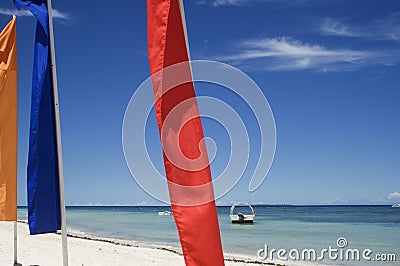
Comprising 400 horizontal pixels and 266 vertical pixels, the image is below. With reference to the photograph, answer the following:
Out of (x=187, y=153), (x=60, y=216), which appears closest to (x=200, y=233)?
(x=187, y=153)

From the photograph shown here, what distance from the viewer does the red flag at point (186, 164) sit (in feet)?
10.5

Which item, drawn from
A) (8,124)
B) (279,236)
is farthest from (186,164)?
(279,236)

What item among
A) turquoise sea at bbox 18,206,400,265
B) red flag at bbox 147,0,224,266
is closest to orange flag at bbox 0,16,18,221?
red flag at bbox 147,0,224,266

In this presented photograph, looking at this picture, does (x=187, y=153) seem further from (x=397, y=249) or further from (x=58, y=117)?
(x=397, y=249)

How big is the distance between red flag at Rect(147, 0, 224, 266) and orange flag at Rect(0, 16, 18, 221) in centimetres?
664

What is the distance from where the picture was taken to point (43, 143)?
6.58 meters

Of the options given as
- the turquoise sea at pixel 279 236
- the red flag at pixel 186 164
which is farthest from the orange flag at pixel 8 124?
the turquoise sea at pixel 279 236

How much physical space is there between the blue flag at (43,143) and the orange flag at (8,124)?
8.45 ft

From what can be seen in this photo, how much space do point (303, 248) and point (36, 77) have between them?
68.1 feet

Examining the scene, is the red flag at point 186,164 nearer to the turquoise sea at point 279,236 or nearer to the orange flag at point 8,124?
the orange flag at point 8,124

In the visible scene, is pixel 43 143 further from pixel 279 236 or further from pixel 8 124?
pixel 279 236

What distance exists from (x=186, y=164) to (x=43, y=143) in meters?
3.89

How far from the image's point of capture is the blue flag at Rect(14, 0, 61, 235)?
21.5 feet

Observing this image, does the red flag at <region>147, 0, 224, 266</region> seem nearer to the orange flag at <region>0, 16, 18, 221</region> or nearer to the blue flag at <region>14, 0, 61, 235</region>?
the blue flag at <region>14, 0, 61, 235</region>
